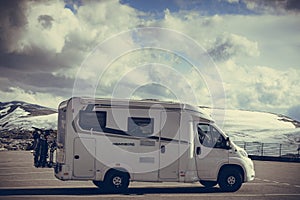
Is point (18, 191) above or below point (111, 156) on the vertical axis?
below

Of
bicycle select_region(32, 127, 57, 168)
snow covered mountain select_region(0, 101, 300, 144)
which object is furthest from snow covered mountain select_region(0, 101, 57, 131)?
bicycle select_region(32, 127, 57, 168)

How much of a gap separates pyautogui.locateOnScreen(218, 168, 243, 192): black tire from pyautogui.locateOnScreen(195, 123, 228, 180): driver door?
11.3 inches

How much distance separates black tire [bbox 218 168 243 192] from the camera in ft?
51.6

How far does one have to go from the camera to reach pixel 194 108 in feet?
51.3

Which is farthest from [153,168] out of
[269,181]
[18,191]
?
[269,181]

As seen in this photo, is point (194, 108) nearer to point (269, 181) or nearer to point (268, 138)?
point (269, 181)

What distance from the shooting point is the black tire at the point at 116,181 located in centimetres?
1464

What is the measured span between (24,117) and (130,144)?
121301 millimetres

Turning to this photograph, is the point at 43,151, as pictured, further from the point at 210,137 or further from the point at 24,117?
the point at 24,117

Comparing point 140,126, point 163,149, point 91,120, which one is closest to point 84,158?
point 91,120

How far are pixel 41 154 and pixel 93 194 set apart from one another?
10.4 feet

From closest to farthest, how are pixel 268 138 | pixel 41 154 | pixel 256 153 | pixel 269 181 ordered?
pixel 41 154 < pixel 269 181 < pixel 256 153 < pixel 268 138

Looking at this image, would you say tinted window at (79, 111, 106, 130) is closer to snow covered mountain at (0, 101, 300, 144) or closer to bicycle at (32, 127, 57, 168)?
bicycle at (32, 127, 57, 168)

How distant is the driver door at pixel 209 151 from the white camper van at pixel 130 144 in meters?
0.03
